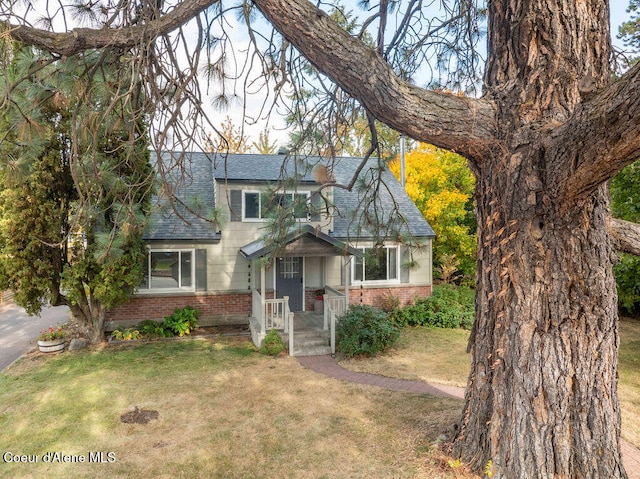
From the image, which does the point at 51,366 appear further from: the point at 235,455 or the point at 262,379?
the point at 235,455

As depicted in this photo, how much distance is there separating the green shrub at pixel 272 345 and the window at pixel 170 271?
320cm

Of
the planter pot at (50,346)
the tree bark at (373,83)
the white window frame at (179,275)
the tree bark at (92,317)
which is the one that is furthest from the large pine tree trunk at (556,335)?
the planter pot at (50,346)

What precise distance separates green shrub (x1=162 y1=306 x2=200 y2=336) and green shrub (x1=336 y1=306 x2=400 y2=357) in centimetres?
413

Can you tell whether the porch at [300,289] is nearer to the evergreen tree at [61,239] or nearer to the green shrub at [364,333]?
the green shrub at [364,333]

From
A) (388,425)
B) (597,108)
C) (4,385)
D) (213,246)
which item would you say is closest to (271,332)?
(213,246)

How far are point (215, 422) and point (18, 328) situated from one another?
31.8ft

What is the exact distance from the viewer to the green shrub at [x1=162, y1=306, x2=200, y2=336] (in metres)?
10.2

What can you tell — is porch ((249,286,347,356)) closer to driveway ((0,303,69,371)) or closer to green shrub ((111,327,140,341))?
green shrub ((111,327,140,341))

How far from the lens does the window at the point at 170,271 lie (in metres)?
10.5

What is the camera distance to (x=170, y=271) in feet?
35.3

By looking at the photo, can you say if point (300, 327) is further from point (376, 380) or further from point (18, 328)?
point (18, 328)

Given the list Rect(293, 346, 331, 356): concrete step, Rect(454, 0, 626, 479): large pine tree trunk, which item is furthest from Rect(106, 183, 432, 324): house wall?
Rect(454, 0, 626, 479): large pine tree trunk

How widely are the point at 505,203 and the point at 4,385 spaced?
8.74 metres

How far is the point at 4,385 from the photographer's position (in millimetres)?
6980
